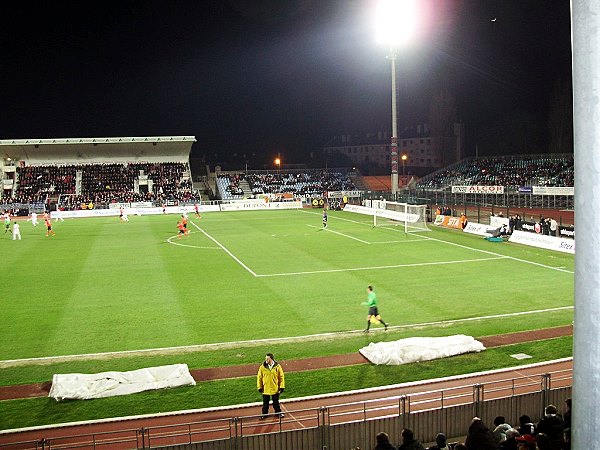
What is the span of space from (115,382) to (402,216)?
122ft

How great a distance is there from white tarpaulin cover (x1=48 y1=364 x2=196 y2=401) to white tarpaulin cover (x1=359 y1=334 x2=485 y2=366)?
442cm

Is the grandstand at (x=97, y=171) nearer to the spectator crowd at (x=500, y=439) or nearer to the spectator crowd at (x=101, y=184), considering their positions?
the spectator crowd at (x=101, y=184)

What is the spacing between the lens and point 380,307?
1975 cm

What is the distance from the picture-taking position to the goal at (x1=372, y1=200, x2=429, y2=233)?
42.3 metres

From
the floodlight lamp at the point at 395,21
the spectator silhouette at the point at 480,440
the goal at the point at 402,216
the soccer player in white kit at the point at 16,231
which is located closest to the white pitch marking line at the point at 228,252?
the soccer player in white kit at the point at 16,231

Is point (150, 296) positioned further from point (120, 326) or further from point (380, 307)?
point (380, 307)

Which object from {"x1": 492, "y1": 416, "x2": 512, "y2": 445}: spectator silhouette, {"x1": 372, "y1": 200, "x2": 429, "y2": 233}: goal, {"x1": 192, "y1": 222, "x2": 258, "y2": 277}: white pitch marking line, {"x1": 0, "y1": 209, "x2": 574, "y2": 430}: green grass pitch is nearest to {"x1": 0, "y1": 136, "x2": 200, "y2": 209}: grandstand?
{"x1": 192, "y1": 222, "x2": 258, "y2": 277}: white pitch marking line

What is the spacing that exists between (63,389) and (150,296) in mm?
9826

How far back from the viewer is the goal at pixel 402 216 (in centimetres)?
4231

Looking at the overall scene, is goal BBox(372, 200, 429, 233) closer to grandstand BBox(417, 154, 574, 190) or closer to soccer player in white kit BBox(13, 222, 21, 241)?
grandstand BBox(417, 154, 574, 190)

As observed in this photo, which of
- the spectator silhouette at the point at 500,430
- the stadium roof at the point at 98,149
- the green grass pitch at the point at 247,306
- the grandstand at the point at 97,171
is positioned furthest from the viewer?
the stadium roof at the point at 98,149

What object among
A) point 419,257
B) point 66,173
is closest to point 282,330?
point 419,257

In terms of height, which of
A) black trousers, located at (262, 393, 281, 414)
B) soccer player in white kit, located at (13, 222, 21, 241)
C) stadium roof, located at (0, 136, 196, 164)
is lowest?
black trousers, located at (262, 393, 281, 414)

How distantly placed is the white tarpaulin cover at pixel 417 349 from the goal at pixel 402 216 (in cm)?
2634
